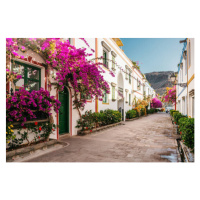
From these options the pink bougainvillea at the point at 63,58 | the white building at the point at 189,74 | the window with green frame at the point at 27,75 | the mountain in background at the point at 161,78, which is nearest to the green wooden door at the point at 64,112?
the pink bougainvillea at the point at 63,58

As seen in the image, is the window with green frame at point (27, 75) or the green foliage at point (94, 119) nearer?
the window with green frame at point (27, 75)

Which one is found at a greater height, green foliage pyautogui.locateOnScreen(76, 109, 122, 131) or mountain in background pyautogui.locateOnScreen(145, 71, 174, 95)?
mountain in background pyautogui.locateOnScreen(145, 71, 174, 95)

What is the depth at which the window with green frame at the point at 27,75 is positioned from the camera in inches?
173

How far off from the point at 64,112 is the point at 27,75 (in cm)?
235

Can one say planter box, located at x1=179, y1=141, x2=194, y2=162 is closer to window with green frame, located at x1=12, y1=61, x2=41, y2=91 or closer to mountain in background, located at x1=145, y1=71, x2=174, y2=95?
window with green frame, located at x1=12, y1=61, x2=41, y2=91

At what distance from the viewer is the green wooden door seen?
6297mm

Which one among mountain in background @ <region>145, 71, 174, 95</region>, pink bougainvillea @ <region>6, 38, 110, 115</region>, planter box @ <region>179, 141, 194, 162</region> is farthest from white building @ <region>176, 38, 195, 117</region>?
pink bougainvillea @ <region>6, 38, 110, 115</region>

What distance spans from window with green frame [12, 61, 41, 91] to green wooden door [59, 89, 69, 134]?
137 cm

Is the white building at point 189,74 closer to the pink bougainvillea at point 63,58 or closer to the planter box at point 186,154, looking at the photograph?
the planter box at point 186,154

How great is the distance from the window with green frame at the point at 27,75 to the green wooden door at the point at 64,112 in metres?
1.37

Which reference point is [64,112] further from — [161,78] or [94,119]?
[161,78]
